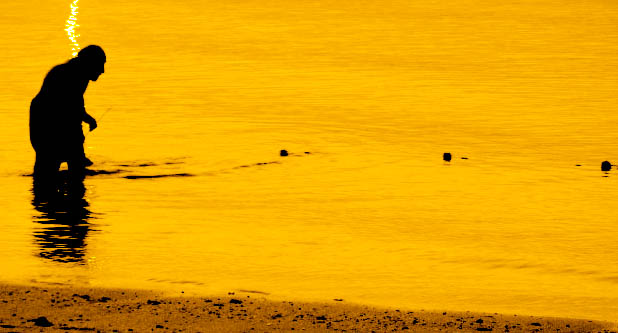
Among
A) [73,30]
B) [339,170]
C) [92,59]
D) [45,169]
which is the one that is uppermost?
[73,30]

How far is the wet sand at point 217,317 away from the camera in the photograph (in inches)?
347

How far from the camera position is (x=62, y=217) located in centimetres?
1320

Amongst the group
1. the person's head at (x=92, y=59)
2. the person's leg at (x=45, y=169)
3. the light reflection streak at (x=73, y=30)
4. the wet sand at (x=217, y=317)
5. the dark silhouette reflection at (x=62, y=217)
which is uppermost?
the light reflection streak at (x=73, y=30)

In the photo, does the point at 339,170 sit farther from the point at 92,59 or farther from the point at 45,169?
the point at 45,169

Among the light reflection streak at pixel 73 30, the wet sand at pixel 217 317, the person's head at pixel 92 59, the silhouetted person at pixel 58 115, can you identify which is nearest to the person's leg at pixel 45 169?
the silhouetted person at pixel 58 115

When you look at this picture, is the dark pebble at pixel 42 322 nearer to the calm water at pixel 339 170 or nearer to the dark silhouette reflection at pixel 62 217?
the calm water at pixel 339 170

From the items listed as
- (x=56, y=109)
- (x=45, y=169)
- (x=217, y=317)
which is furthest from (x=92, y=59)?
(x=217, y=317)

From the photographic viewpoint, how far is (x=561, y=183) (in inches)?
598

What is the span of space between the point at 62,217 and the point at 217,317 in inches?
175

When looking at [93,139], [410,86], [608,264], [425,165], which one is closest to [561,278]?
[608,264]

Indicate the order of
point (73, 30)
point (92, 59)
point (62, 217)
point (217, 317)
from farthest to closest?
point (73, 30), point (92, 59), point (62, 217), point (217, 317)

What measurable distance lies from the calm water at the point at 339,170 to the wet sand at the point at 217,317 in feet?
1.63

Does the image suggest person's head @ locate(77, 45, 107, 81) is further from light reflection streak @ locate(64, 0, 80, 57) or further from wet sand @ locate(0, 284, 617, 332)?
light reflection streak @ locate(64, 0, 80, 57)

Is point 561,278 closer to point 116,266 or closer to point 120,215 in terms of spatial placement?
point 116,266
